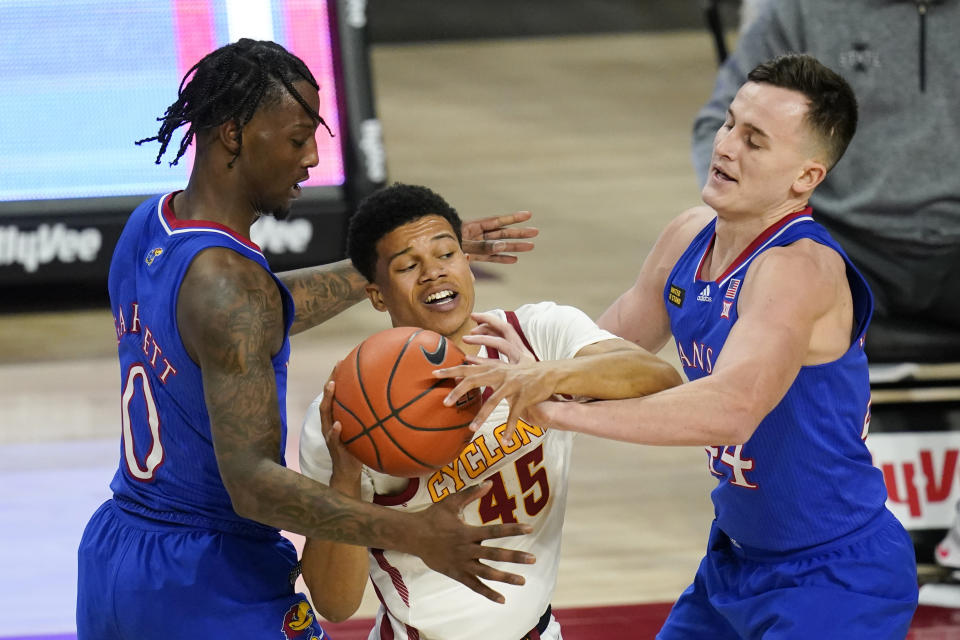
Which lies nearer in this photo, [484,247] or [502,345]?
[502,345]

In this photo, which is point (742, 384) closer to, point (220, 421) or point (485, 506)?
point (485, 506)

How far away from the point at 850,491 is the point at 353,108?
14.3 ft

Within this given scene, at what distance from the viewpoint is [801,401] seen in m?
2.86

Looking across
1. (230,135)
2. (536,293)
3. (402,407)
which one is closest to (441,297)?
(402,407)

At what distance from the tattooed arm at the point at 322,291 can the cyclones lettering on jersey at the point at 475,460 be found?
0.66m

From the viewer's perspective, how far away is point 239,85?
267 centimetres

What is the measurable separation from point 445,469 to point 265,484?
53cm

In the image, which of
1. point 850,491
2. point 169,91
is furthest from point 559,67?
point 850,491

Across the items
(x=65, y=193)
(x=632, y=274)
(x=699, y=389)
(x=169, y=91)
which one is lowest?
(x=632, y=274)

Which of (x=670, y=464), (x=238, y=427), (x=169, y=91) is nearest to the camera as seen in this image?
(x=238, y=427)

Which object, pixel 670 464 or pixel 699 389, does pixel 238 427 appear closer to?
pixel 699 389

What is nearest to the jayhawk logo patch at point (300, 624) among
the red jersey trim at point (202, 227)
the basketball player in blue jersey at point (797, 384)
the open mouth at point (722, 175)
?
the red jersey trim at point (202, 227)

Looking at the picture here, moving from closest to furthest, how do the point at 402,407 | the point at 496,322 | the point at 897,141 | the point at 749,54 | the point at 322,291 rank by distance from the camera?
the point at 402,407 < the point at 496,322 < the point at 322,291 < the point at 897,141 < the point at 749,54

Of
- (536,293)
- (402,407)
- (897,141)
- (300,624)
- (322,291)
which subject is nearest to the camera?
(402,407)
